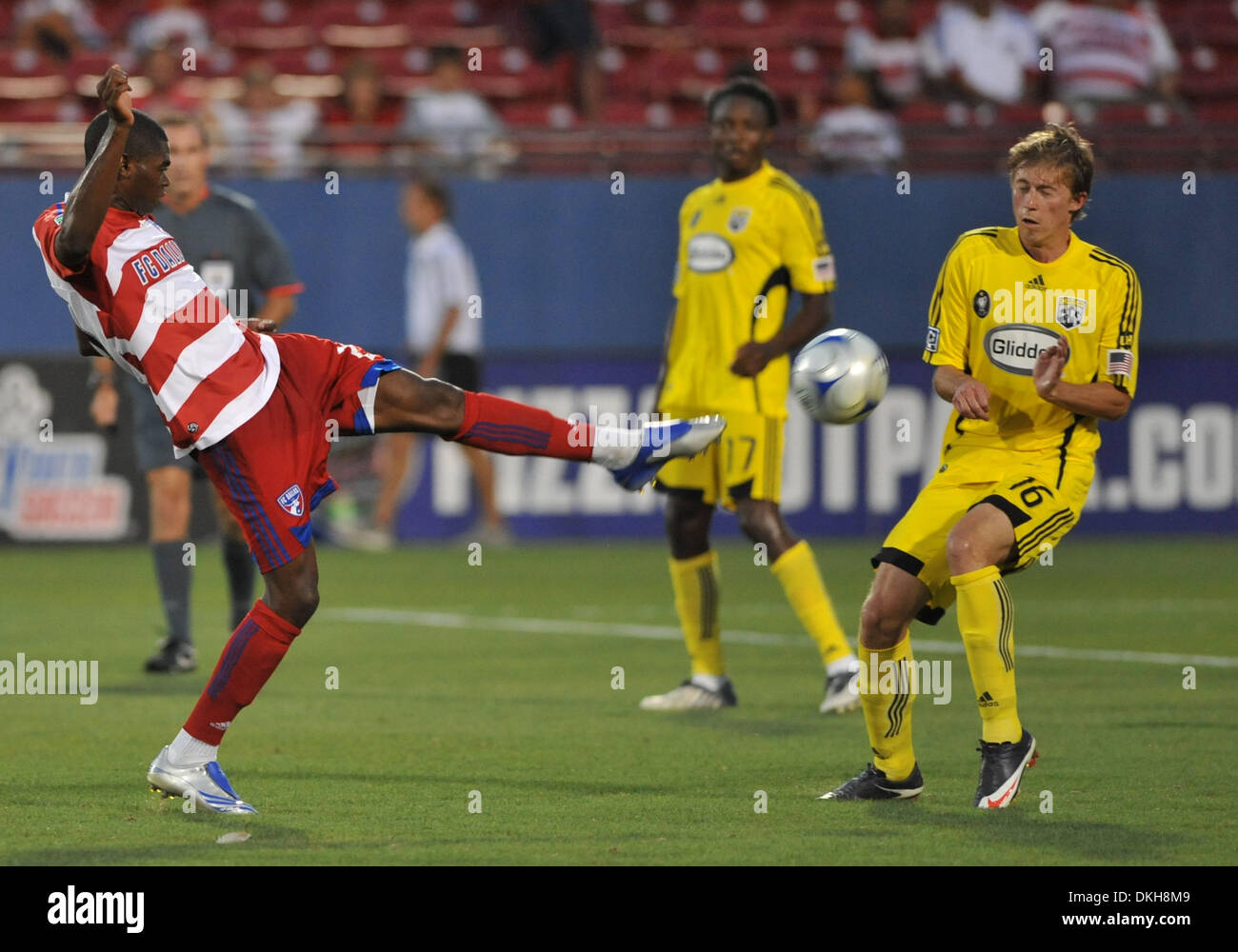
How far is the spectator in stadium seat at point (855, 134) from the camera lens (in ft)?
49.9

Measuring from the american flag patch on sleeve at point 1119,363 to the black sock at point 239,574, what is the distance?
498cm

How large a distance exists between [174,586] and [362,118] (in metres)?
7.96

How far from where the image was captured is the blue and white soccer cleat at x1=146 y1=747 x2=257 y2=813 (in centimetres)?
574

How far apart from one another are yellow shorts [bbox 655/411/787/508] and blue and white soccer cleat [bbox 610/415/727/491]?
1.92 m

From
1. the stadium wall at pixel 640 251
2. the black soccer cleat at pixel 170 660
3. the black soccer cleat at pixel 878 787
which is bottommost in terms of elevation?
the black soccer cleat at pixel 878 787

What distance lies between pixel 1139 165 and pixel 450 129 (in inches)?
221

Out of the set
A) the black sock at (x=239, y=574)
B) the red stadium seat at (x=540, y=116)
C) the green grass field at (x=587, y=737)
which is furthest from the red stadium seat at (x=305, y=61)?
the black sock at (x=239, y=574)

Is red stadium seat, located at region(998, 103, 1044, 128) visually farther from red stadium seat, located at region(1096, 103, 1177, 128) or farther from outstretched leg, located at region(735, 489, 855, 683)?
outstretched leg, located at region(735, 489, 855, 683)

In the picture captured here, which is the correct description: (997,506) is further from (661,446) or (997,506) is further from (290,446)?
(290,446)

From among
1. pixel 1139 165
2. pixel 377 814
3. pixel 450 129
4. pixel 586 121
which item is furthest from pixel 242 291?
pixel 1139 165

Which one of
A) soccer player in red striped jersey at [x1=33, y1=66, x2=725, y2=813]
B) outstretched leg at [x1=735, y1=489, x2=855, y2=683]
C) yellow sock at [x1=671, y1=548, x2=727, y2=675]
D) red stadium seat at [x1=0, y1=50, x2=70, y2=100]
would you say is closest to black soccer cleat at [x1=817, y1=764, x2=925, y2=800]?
soccer player in red striped jersey at [x1=33, y1=66, x2=725, y2=813]

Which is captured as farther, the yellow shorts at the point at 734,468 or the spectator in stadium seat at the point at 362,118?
the spectator in stadium seat at the point at 362,118

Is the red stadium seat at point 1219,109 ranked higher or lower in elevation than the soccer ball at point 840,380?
higher

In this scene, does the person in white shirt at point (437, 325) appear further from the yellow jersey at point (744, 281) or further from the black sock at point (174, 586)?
the yellow jersey at point (744, 281)
